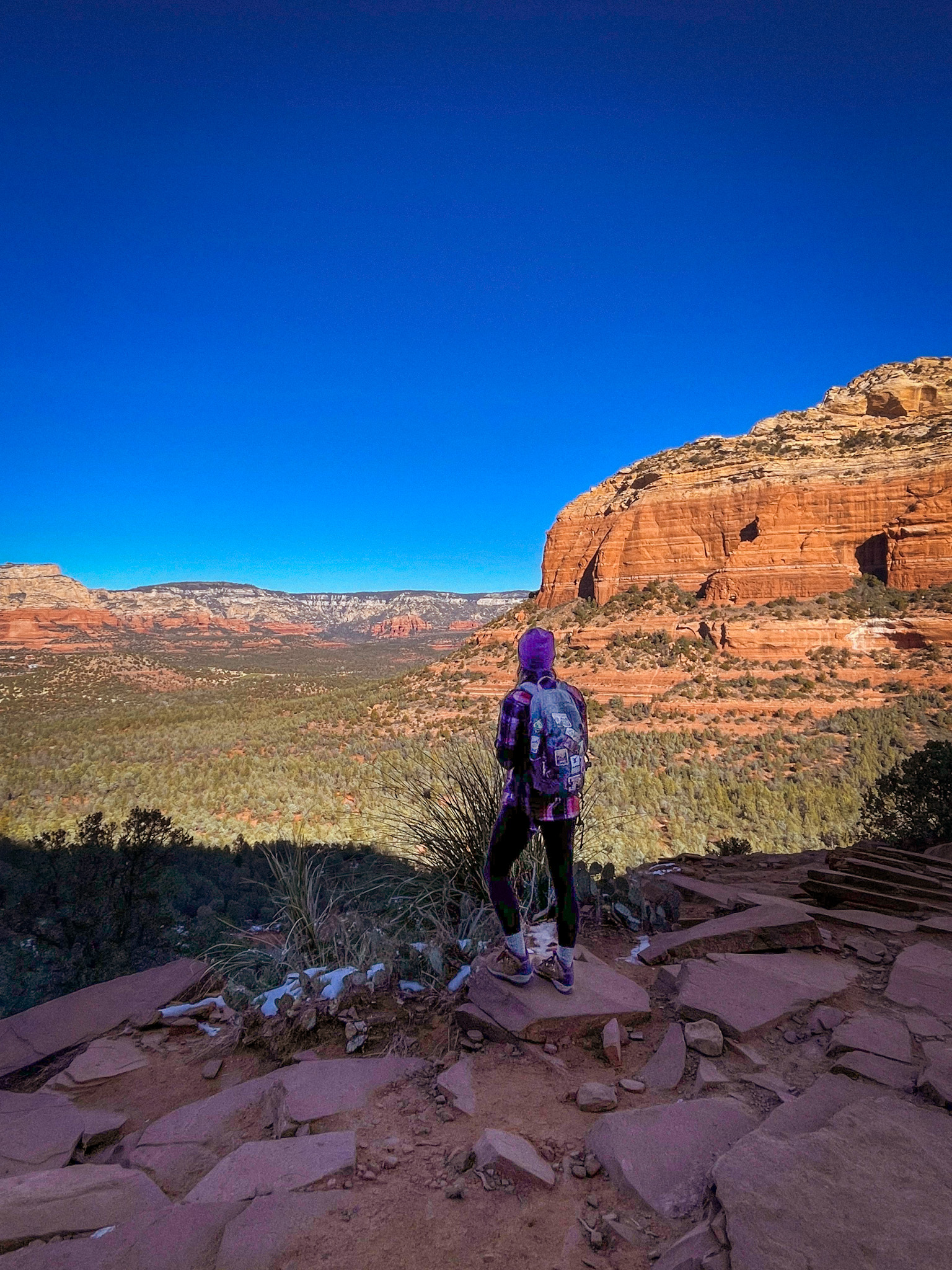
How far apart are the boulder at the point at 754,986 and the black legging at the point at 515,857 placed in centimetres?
64

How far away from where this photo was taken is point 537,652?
120 inches

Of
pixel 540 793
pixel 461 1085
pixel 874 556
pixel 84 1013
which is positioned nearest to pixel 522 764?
pixel 540 793

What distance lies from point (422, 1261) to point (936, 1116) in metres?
1.60

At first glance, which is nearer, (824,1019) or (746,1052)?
(746,1052)

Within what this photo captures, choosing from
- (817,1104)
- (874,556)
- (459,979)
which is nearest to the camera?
(817,1104)

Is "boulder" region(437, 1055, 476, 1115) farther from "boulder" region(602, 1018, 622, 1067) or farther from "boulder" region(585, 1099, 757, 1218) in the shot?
"boulder" region(602, 1018, 622, 1067)

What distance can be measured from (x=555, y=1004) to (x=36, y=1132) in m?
2.20

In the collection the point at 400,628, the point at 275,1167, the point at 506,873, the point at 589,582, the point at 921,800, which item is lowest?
the point at 921,800

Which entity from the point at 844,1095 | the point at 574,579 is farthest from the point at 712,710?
the point at 844,1095

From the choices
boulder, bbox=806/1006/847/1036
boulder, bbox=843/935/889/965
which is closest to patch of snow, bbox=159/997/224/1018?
boulder, bbox=806/1006/847/1036

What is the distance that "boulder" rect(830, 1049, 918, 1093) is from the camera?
2066 mm

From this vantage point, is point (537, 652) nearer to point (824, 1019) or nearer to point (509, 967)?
point (509, 967)

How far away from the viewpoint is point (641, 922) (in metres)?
4.00

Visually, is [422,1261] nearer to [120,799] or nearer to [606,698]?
[120,799]
